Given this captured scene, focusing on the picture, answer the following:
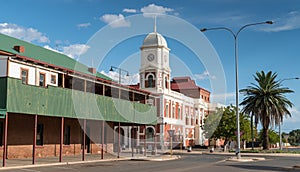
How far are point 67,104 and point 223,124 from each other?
35.9 metres

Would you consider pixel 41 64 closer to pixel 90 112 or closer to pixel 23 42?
pixel 90 112

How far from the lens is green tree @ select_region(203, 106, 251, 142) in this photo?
60.7 m

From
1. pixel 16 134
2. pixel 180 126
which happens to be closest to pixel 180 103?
pixel 180 126

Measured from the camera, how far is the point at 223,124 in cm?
6147

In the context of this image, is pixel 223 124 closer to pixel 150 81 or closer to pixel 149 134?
pixel 149 134

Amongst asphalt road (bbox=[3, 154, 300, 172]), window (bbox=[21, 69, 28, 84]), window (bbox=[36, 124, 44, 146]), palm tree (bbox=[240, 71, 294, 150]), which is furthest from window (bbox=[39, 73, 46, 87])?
palm tree (bbox=[240, 71, 294, 150])

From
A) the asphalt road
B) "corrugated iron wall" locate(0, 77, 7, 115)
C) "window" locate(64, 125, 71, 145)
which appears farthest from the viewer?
"window" locate(64, 125, 71, 145)

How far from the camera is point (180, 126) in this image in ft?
243

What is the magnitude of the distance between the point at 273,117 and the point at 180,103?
2310 cm

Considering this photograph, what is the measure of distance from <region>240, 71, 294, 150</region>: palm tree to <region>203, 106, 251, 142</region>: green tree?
4.64 m

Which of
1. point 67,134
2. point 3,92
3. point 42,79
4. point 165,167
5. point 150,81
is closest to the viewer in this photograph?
point 3,92

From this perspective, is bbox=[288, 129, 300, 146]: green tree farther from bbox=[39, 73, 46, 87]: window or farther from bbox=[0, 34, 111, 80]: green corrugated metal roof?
bbox=[39, 73, 46, 87]: window

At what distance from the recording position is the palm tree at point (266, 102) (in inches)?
2131

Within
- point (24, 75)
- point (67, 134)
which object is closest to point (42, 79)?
point (24, 75)
